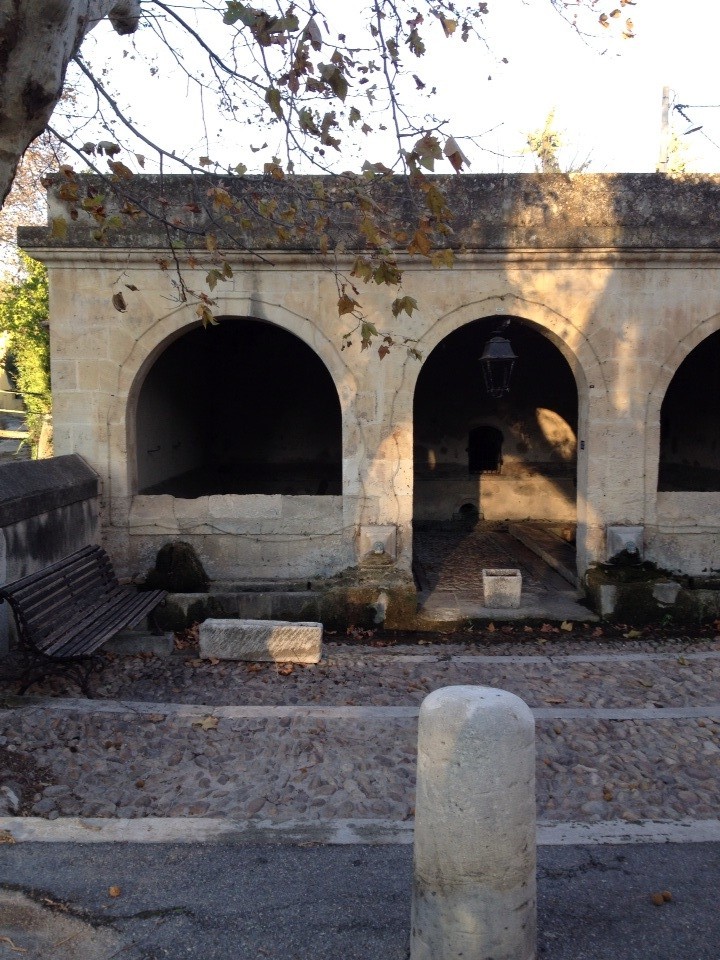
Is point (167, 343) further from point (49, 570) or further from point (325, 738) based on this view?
point (325, 738)

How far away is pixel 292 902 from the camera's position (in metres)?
2.80

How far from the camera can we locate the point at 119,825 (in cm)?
332

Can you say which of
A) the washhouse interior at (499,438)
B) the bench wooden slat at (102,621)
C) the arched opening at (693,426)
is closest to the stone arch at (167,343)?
the bench wooden slat at (102,621)

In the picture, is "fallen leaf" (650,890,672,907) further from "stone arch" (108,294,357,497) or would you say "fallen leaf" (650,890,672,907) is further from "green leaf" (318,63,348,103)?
→ "stone arch" (108,294,357,497)

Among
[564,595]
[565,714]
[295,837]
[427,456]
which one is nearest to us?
[295,837]

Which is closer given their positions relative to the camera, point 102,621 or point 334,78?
point 334,78

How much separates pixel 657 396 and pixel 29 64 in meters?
6.39

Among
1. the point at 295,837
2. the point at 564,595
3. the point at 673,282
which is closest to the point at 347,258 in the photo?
the point at 673,282

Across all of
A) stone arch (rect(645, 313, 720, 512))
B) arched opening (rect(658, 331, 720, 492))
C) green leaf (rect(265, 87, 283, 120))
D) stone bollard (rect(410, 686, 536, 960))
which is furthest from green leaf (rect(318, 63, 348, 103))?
arched opening (rect(658, 331, 720, 492))

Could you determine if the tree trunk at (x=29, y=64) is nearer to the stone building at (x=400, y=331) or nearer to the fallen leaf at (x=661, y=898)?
the fallen leaf at (x=661, y=898)

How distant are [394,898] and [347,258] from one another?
5.89 metres

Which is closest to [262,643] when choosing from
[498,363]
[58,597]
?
[58,597]

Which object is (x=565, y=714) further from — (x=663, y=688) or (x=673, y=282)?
(x=673, y=282)

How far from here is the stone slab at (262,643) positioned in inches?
238
